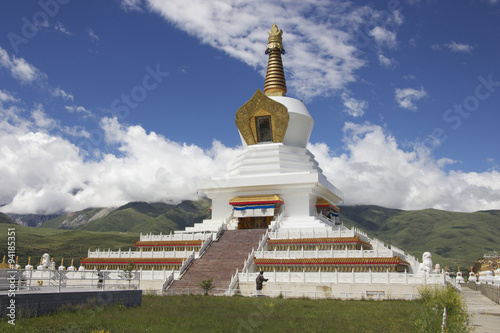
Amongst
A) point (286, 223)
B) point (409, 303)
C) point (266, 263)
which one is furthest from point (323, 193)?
point (409, 303)

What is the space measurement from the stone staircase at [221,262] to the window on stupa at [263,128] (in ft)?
38.5

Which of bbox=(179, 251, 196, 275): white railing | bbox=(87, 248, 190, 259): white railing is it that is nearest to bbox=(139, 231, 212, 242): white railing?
bbox=(87, 248, 190, 259): white railing

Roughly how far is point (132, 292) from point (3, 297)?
18.1 feet

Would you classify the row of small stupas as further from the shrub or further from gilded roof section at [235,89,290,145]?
the shrub

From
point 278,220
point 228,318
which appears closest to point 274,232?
point 278,220

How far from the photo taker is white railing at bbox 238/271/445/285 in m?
22.8

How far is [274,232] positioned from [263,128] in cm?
1363

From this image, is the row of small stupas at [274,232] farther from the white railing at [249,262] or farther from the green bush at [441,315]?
the green bush at [441,315]

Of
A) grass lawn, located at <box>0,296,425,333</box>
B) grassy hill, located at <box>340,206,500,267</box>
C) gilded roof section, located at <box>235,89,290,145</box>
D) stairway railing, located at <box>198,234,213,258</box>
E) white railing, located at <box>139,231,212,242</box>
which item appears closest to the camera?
grass lawn, located at <box>0,296,425,333</box>

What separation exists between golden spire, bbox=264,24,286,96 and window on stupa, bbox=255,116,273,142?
420 cm

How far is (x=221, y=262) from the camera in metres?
28.8

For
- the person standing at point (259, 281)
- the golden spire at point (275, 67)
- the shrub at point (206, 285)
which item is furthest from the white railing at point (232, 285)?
the golden spire at point (275, 67)

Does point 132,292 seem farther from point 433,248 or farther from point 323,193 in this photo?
point 433,248

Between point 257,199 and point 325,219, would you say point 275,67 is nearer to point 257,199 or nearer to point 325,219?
point 257,199
